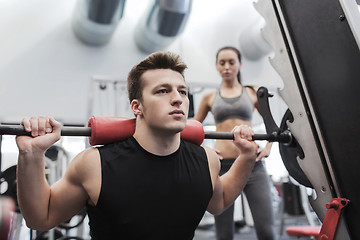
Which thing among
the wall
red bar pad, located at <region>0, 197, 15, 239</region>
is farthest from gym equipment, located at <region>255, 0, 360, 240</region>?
the wall

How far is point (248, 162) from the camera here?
119 centimetres

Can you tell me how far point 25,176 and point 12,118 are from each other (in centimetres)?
322

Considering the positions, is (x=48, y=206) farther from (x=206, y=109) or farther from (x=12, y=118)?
(x=12, y=118)

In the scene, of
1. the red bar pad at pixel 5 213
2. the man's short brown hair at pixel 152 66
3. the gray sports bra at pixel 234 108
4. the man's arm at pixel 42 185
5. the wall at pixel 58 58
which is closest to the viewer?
the man's arm at pixel 42 185

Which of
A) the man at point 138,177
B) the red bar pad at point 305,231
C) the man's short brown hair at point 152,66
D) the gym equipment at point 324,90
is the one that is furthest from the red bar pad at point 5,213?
the red bar pad at point 305,231

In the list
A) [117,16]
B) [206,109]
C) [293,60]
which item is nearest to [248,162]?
[293,60]

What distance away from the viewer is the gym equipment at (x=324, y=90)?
88 centimetres

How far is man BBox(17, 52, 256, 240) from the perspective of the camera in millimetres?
901

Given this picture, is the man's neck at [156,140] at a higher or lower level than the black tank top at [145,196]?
higher

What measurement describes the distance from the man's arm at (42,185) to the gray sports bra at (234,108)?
3.89 feet

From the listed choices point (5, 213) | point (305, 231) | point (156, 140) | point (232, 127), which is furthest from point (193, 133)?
point (305, 231)

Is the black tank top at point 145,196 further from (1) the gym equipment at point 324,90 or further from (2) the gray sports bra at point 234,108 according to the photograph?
(2) the gray sports bra at point 234,108

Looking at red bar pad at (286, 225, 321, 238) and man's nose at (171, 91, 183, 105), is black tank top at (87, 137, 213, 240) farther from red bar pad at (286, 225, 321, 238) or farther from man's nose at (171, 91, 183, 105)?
red bar pad at (286, 225, 321, 238)

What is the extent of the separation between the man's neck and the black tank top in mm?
19
